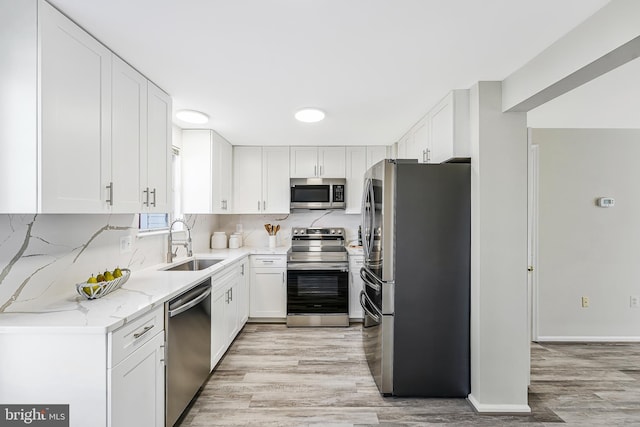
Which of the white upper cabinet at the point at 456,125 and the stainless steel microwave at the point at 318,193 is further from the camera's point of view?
the stainless steel microwave at the point at 318,193

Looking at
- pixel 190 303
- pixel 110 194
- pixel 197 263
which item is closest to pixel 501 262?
pixel 190 303

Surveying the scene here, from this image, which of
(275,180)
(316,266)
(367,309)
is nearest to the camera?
(367,309)

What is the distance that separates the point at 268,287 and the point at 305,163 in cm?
176

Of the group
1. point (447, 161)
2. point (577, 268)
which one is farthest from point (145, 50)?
point (577, 268)

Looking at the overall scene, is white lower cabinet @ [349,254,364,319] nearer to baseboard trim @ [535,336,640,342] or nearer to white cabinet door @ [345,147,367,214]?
white cabinet door @ [345,147,367,214]

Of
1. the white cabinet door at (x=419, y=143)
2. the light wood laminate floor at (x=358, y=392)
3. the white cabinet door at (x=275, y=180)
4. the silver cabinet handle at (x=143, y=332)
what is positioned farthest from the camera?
the white cabinet door at (x=275, y=180)

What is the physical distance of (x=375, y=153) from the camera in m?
4.29

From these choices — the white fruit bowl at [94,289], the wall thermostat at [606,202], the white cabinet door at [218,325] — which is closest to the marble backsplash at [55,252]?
the white fruit bowl at [94,289]

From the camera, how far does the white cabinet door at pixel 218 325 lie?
263 cm

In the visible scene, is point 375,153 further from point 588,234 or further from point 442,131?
point 588,234

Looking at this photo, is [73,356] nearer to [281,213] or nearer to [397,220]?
[397,220]

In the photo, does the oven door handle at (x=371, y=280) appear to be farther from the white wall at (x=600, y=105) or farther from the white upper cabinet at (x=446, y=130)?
the white wall at (x=600, y=105)

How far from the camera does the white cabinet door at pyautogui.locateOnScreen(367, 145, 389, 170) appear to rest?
14.0ft

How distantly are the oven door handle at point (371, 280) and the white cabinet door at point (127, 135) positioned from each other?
1.85 m
